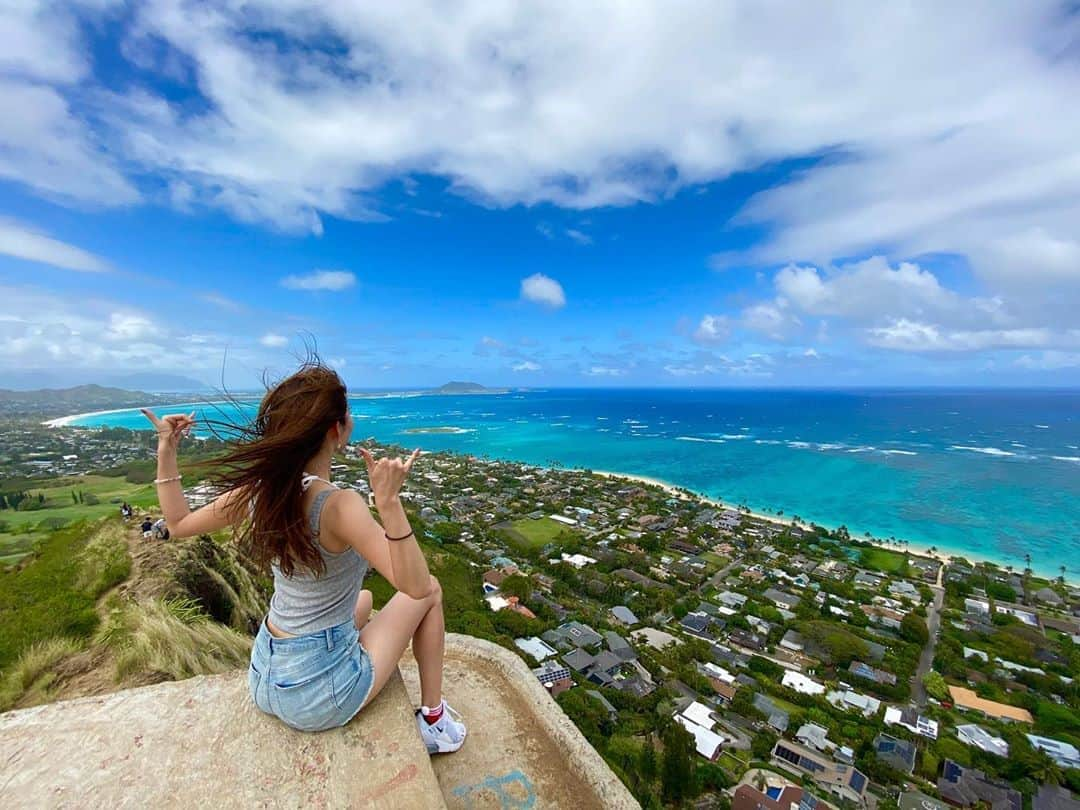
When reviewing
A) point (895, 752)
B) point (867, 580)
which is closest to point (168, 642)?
point (895, 752)

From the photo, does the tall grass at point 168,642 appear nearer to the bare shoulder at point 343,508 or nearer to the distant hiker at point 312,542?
the distant hiker at point 312,542

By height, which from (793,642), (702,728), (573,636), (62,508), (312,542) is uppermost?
(312,542)

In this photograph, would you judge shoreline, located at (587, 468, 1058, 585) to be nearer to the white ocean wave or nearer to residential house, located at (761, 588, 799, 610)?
residential house, located at (761, 588, 799, 610)

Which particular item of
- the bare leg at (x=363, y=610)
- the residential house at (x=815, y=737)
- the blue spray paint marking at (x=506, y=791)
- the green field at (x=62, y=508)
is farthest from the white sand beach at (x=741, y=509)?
the green field at (x=62, y=508)

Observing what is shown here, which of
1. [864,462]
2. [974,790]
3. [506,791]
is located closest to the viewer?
[506,791]

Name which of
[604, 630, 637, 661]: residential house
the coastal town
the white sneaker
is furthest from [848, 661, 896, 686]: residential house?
the white sneaker

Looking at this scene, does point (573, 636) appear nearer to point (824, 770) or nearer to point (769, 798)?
point (769, 798)

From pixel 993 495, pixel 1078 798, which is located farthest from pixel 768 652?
pixel 993 495

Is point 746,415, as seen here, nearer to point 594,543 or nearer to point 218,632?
point 594,543
